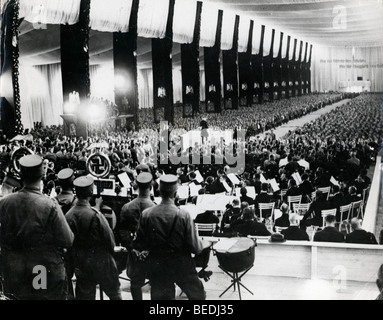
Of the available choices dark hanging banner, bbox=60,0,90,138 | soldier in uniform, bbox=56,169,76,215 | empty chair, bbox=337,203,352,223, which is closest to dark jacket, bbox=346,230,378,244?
empty chair, bbox=337,203,352,223

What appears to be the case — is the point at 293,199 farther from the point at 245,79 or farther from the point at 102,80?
the point at 245,79

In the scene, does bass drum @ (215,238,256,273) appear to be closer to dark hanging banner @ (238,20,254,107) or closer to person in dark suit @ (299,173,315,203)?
person in dark suit @ (299,173,315,203)

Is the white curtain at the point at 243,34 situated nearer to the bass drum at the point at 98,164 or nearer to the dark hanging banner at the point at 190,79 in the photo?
the dark hanging banner at the point at 190,79

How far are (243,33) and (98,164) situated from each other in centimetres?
3809

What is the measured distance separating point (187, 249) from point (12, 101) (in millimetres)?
16287

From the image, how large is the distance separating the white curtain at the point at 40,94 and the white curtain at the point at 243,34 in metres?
16.8

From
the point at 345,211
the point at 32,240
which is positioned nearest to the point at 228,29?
the point at 345,211

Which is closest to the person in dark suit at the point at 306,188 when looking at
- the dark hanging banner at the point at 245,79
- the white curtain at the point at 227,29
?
the white curtain at the point at 227,29

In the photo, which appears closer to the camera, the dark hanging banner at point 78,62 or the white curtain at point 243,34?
the dark hanging banner at point 78,62

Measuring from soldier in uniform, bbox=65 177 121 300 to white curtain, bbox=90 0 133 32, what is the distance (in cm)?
2109

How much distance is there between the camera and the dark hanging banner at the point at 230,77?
43.3m

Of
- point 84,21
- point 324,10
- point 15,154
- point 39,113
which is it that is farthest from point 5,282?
point 324,10

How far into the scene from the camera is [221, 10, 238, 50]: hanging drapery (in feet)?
135

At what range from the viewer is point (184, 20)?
112 feet
